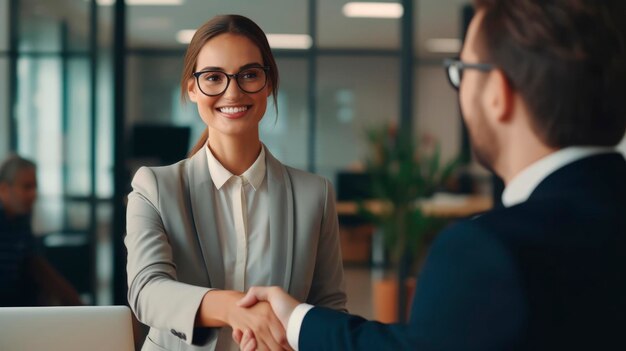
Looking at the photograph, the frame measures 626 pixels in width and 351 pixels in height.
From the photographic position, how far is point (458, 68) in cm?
130

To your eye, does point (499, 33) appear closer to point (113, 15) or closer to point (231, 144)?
point (231, 144)

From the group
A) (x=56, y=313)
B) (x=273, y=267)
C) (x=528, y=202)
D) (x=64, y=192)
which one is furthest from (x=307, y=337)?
(x=64, y=192)

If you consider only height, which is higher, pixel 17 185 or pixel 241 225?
pixel 241 225

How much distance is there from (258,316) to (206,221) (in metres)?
0.24

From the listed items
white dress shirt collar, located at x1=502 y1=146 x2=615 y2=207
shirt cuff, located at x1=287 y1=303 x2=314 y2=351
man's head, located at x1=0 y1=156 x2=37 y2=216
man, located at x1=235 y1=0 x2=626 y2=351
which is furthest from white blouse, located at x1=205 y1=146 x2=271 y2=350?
man's head, located at x1=0 y1=156 x2=37 y2=216

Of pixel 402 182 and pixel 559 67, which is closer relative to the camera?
pixel 559 67

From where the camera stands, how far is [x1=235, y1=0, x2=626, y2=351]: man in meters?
1.08

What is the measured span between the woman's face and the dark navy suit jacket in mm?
723

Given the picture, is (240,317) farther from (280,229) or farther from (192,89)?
(192,89)

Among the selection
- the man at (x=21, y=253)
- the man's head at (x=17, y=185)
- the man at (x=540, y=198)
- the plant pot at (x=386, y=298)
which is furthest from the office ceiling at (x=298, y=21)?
the man at (x=540, y=198)

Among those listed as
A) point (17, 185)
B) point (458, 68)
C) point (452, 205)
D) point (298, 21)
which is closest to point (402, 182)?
point (452, 205)

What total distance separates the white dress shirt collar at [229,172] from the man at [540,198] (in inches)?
27.1

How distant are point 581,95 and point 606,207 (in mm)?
165

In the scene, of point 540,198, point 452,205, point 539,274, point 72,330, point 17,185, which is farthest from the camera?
point 452,205
